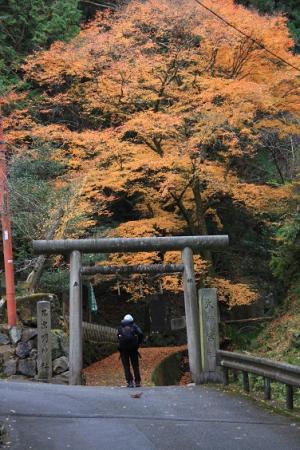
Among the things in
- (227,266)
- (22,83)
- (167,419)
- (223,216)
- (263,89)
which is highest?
(22,83)

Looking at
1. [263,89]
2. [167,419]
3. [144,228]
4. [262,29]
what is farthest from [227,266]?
[167,419]

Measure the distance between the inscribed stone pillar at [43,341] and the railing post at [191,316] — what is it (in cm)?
388

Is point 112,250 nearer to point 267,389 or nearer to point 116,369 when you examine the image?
point 267,389

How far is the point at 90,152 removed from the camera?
19.5m

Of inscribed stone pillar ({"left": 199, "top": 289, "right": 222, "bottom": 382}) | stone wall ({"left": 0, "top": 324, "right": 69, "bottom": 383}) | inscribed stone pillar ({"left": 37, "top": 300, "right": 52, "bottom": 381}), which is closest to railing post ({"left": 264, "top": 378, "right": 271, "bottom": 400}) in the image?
inscribed stone pillar ({"left": 199, "top": 289, "right": 222, "bottom": 382})

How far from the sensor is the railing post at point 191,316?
1209 cm

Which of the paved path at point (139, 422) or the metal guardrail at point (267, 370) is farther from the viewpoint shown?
the metal guardrail at point (267, 370)

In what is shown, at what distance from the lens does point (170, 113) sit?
64.7 ft

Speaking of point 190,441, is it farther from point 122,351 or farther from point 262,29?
point 262,29

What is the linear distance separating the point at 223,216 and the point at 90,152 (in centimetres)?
802

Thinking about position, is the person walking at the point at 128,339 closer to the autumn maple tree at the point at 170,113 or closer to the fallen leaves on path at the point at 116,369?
the fallen leaves on path at the point at 116,369

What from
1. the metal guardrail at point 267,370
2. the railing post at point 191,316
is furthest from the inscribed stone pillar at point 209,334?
the railing post at point 191,316

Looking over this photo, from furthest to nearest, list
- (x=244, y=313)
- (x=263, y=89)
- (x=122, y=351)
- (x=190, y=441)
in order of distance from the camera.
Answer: (x=244, y=313) < (x=263, y=89) < (x=122, y=351) < (x=190, y=441)

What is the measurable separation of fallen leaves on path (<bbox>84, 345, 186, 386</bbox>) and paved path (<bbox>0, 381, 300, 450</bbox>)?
7892mm
